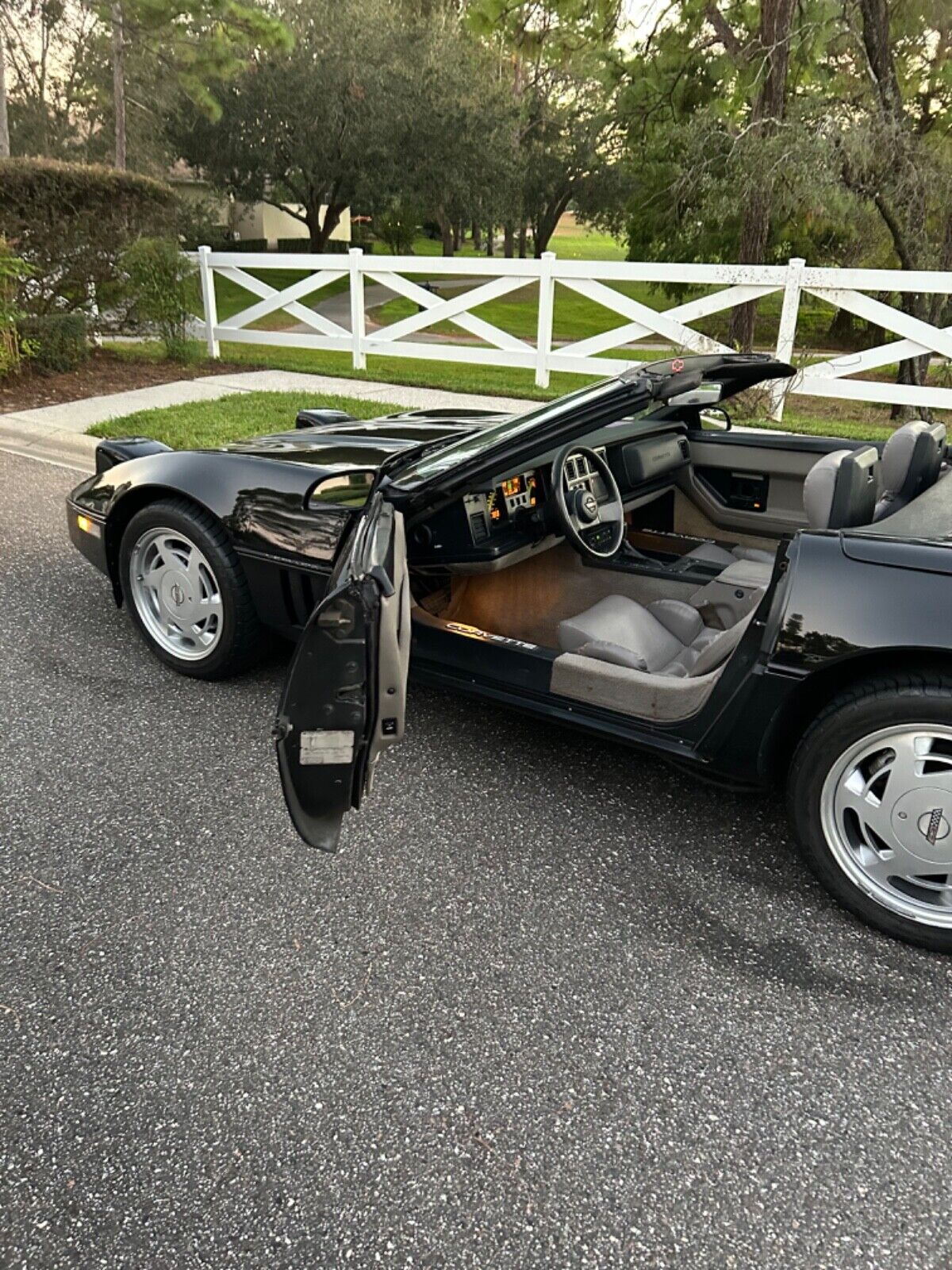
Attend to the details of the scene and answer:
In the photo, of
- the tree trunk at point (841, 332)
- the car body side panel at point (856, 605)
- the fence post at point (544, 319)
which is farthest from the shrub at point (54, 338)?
the tree trunk at point (841, 332)

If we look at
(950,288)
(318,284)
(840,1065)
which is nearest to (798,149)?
(950,288)

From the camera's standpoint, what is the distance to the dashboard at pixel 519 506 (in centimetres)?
316

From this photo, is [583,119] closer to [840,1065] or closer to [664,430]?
[664,430]

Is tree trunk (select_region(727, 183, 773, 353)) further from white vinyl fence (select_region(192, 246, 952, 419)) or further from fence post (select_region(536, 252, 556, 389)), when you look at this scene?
fence post (select_region(536, 252, 556, 389))

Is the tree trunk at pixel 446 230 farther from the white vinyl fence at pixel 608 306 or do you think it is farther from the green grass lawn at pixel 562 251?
the white vinyl fence at pixel 608 306

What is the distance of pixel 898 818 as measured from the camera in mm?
2346

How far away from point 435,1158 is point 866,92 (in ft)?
45.1

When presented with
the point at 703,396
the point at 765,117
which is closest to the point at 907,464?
the point at 703,396

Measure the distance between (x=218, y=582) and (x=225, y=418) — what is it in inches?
205

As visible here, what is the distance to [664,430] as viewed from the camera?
4.03 metres

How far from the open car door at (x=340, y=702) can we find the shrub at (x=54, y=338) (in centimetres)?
975

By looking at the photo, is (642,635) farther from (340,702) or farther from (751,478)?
(340,702)

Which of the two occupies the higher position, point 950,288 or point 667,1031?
point 950,288

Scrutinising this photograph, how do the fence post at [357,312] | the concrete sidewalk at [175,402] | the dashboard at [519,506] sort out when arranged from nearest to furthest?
the dashboard at [519,506] → the concrete sidewalk at [175,402] → the fence post at [357,312]
